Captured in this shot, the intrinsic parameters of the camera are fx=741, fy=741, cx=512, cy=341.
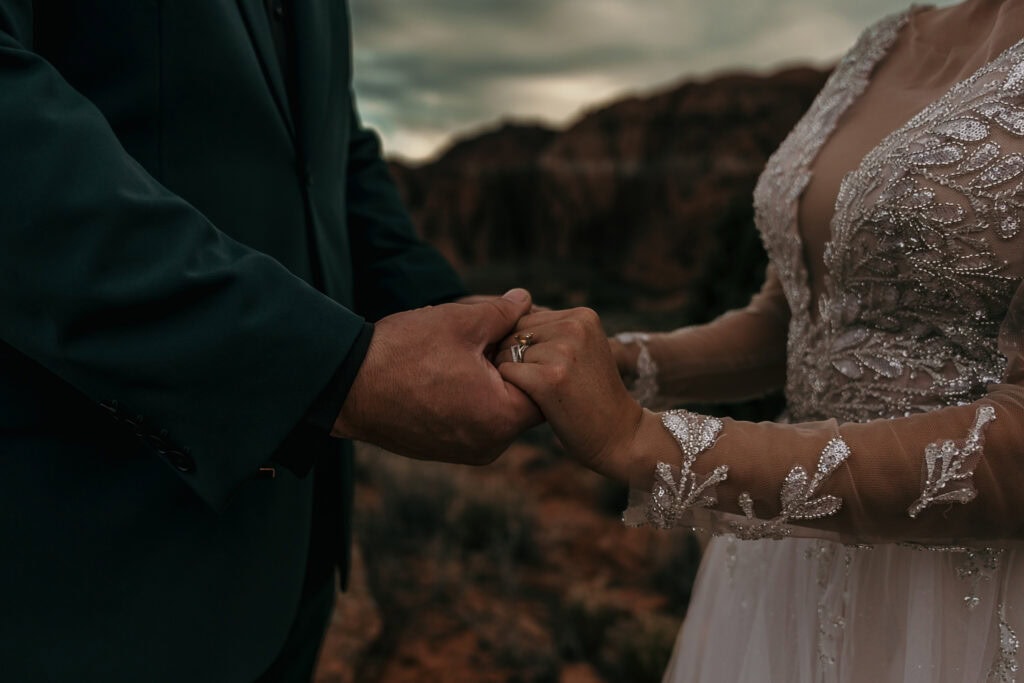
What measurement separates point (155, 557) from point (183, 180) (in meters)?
0.62

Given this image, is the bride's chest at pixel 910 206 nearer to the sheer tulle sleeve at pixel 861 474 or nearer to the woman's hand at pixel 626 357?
the sheer tulle sleeve at pixel 861 474

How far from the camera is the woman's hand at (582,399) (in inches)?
47.3

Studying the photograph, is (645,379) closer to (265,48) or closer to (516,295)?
(516,295)

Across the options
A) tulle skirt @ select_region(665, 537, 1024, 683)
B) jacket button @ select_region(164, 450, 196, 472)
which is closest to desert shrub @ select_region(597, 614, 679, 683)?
tulle skirt @ select_region(665, 537, 1024, 683)

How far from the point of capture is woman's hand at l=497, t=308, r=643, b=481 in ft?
3.94

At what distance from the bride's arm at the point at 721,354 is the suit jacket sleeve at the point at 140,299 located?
98 centimetres

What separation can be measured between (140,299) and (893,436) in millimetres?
1143

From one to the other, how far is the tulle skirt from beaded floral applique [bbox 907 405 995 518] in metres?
0.25

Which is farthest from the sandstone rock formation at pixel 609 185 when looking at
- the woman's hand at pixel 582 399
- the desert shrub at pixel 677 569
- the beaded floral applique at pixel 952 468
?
the beaded floral applique at pixel 952 468

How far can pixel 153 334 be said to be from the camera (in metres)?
1.00

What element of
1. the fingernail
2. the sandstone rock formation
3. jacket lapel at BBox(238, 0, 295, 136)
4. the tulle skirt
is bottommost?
the tulle skirt

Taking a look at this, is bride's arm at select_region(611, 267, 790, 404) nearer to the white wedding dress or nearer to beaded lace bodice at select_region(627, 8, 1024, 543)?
the white wedding dress

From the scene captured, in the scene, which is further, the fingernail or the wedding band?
the fingernail

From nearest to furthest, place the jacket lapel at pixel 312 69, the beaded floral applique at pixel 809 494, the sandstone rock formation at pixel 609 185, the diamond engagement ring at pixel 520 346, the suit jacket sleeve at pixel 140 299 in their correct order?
the suit jacket sleeve at pixel 140 299 → the beaded floral applique at pixel 809 494 → the diamond engagement ring at pixel 520 346 → the jacket lapel at pixel 312 69 → the sandstone rock formation at pixel 609 185
